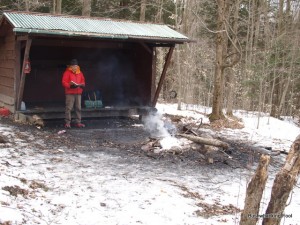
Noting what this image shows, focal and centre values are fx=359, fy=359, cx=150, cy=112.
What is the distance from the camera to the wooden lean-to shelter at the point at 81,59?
10031mm

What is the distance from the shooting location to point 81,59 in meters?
13.4

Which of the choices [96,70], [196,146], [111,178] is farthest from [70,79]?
[111,178]

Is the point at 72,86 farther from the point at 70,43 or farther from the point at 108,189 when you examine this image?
the point at 108,189

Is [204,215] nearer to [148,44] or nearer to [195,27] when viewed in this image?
[148,44]

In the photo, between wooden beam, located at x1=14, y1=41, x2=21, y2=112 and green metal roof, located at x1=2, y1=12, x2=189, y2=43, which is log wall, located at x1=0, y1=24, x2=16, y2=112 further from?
green metal roof, located at x1=2, y1=12, x2=189, y2=43

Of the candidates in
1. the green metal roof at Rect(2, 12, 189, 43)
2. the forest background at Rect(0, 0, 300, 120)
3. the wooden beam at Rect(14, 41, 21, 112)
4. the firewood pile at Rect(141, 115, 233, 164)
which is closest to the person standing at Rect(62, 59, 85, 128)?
the green metal roof at Rect(2, 12, 189, 43)

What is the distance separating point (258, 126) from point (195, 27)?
12.9m

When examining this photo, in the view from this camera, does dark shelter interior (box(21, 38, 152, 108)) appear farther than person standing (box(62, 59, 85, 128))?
Yes

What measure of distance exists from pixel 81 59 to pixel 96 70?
2.36 feet

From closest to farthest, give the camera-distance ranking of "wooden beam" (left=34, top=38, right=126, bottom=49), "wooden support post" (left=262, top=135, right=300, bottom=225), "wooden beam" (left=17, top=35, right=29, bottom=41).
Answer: "wooden support post" (left=262, top=135, right=300, bottom=225) < "wooden beam" (left=17, top=35, right=29, bottom=41) < "wooden beam" (left=34, top=38, right=126, bottom=49)

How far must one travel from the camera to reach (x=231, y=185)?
653 centimetres

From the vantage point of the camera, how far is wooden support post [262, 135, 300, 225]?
3.86m

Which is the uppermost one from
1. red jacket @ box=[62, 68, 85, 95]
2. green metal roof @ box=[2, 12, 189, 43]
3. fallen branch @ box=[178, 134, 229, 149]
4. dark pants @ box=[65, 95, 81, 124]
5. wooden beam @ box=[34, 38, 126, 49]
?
green metal roof @ box=[2, 12, 189, 43]

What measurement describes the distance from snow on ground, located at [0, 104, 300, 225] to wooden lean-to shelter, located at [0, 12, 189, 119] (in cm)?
298
